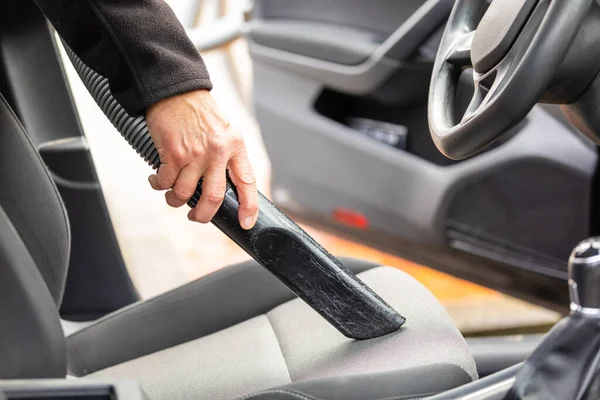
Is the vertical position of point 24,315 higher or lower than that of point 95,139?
higher

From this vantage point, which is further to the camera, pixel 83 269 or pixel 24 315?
pixel 83 269

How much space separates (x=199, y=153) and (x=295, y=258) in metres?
0.15

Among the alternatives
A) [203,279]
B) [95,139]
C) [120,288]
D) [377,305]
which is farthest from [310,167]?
[377,305]

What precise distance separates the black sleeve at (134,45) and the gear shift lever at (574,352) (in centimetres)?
40

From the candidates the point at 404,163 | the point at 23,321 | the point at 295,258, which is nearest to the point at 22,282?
the point at 23,321

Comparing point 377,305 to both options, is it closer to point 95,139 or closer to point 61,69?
point 61,69

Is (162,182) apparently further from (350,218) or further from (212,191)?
(350,218)

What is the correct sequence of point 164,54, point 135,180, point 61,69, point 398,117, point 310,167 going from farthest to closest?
point 135,180
point 310,167
point 398,117
point 61,69
point 164,54

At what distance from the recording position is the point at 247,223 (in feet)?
2.62

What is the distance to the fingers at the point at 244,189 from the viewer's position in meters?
0.80

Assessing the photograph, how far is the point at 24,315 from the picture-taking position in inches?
29.4

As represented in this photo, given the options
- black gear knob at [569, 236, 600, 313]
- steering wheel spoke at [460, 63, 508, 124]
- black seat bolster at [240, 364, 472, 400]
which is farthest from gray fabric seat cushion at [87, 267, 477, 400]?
steering wheel spoke at [460, 63, 508, 124]

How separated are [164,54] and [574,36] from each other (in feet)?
1.23

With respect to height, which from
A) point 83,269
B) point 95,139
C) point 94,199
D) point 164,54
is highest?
point 164,54
